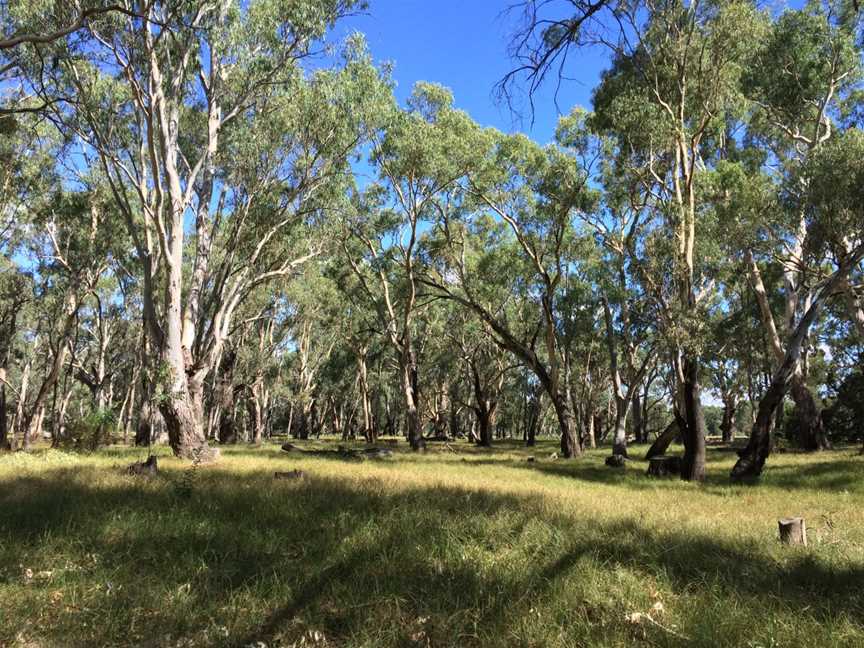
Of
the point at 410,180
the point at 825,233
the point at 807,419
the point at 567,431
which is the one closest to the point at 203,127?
the point at 410,180

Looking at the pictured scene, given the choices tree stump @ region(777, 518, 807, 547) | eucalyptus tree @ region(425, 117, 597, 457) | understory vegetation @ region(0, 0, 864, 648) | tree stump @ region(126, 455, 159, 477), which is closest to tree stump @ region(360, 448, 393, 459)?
understory vegetation @ region(0, 0, 864, 648)

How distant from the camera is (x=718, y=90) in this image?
16047 millimetres

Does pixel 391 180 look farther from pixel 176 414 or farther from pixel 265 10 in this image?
pixel 176 414

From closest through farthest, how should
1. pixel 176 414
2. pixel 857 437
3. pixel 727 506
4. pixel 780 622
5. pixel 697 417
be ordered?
pixel 780 622 → pixel 727 506 → pixel 176 414 → pixel 697 417 → pixel 857 437

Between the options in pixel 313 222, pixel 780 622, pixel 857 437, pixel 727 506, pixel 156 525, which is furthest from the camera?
pixel 857 437

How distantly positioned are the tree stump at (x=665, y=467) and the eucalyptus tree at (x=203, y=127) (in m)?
13.3

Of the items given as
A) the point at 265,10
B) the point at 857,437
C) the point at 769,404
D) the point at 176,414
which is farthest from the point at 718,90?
the point at 857,437

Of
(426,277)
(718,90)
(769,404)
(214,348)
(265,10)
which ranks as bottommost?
(769,404)

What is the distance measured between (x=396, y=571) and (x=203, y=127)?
18.9 metres

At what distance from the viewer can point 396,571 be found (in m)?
5.45

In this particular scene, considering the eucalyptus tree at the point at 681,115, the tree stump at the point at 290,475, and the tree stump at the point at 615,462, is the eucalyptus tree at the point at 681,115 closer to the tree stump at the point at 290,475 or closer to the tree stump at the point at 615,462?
the tree stump at the point at 615,462

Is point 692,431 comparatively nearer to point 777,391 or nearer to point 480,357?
point 777,391

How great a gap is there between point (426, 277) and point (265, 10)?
14.8m

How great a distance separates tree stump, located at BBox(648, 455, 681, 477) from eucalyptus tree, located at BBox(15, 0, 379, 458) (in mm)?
13264
